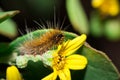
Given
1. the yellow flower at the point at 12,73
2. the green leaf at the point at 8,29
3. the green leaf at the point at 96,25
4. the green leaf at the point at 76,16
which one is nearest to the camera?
the yellow flower at the point at 12,73

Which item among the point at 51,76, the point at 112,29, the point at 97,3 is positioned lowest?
the point at 112,29

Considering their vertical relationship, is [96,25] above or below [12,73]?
below

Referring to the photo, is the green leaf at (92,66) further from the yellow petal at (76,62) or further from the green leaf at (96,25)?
the green leaf at (96,25)

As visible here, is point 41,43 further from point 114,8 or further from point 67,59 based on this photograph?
point 114,8

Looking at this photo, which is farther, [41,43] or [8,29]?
[8,29]

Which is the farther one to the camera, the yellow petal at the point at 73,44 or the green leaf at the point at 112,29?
the green leaf at the point at 112,29

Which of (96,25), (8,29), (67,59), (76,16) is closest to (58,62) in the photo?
(67,59)

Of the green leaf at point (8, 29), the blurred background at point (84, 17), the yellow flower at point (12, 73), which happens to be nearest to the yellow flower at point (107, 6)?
the blurred background at point (84, 17)
